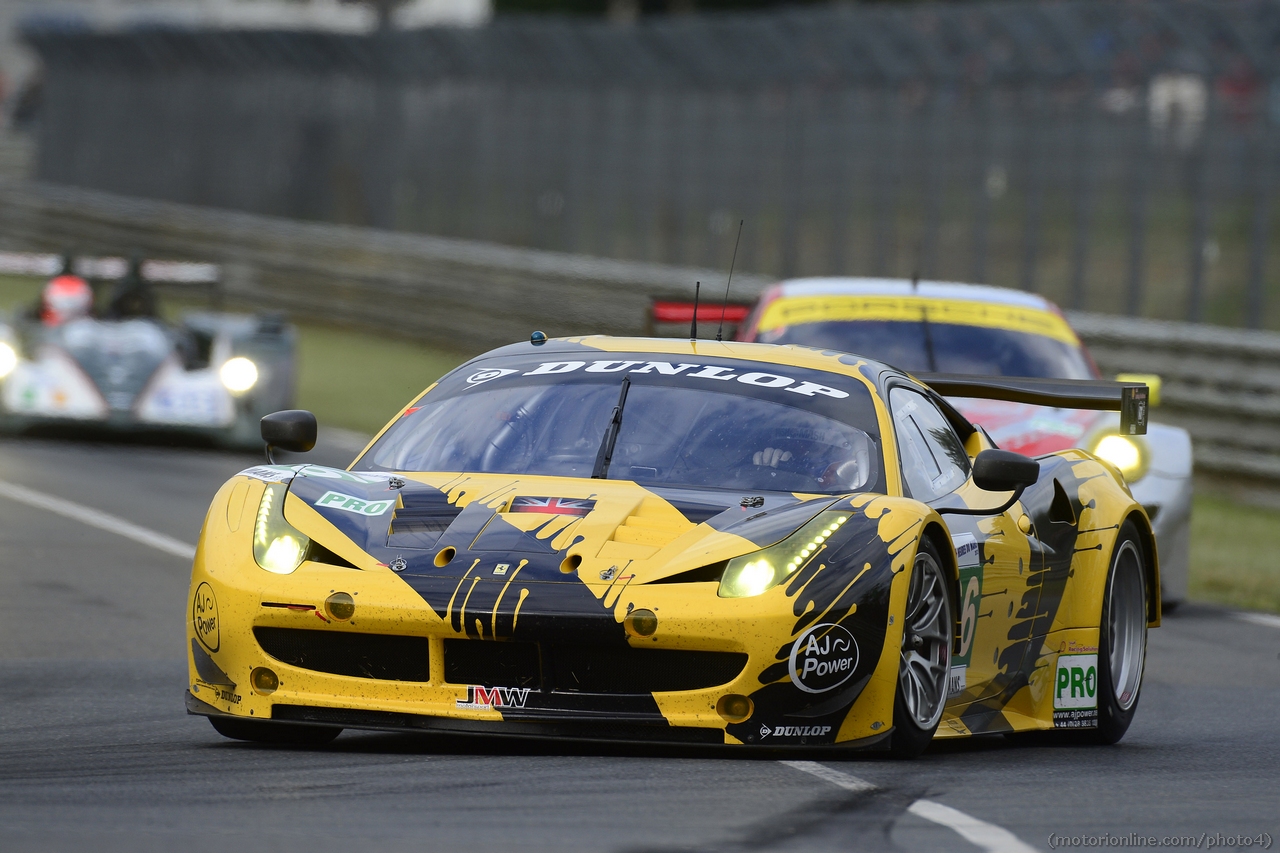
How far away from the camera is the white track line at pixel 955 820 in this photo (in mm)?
5285

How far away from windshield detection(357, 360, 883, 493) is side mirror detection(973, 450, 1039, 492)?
0.33 metres

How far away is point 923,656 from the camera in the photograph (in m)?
6.59

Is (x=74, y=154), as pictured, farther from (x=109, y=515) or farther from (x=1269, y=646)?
(x=1269, y=646)

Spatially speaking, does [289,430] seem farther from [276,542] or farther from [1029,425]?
[1029,425]

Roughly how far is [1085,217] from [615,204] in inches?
307

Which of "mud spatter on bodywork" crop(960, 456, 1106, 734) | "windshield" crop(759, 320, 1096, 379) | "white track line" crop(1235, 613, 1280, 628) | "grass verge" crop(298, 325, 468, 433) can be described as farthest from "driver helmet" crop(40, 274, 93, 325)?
"mud spatter on bodywork" crop(960, 456, 1106, 734)

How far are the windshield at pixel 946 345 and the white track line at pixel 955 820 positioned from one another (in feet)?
18.9

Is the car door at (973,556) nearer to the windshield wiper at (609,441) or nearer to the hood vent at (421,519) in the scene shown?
the windshield wiper at (609,441)

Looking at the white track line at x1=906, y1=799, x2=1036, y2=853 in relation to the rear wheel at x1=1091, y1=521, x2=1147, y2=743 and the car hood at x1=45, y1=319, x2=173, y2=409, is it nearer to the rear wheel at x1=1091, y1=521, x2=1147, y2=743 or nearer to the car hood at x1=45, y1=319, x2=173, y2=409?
the rear wheel at x1=1091, y1=521, x2=1147, y2=743

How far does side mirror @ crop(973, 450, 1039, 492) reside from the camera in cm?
702

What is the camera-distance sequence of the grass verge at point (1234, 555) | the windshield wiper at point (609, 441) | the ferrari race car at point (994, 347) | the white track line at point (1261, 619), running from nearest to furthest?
1. the windshield wiper at point (609, 441)
2. the ferrari race car at point (994, 347)
3. the white track line at point (1261, 619)
4. the grass verge at point (1234, 555)

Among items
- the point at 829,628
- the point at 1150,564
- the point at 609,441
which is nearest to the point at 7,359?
the point at 1150,564

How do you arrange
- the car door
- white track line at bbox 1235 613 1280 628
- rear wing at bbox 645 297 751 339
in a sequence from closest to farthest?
the car door, white track line at bbox 1235 613 1280 628, rear wing at bbox 645 297 751 339

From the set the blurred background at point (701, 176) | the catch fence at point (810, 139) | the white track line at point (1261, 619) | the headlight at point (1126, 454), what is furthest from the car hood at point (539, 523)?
the catch fence at point (810, 139)
